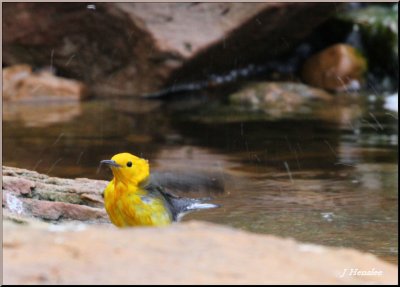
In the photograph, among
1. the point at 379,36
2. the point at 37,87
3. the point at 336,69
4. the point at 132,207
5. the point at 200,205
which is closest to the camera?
the point at 132,207

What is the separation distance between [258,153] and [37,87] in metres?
3.80

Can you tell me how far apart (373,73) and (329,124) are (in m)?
2.76

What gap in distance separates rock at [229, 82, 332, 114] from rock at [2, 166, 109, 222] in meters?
4.83

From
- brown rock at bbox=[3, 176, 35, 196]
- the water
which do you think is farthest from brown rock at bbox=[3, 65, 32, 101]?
brown rock at bbox=[3, 176, 35, 196]

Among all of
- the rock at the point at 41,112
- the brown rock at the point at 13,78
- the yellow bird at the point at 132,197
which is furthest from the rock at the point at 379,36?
the yellow bird at the point at 132,197

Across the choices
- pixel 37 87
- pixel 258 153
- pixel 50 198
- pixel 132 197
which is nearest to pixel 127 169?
pixel 132 197

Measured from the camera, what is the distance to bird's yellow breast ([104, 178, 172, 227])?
3303mm

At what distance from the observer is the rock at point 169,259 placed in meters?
1.71

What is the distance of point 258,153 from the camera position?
21.6 feet

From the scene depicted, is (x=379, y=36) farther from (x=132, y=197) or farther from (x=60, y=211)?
(x=132, y=197)

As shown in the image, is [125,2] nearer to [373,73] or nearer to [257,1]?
[257,1]

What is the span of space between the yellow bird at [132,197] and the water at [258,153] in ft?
3.50

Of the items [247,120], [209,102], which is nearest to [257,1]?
[209,102]

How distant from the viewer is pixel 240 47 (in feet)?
32.7
